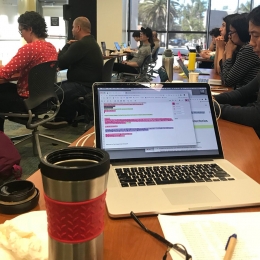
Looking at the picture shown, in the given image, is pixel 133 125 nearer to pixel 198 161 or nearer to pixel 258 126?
pixel 198 161

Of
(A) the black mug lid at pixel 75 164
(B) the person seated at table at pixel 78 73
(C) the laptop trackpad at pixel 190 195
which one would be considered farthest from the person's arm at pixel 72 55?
(A) the black mug lid at pixel 75 164

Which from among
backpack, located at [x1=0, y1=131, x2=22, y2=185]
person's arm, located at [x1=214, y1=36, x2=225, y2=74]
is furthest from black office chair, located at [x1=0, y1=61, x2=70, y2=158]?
person's arm, located at [x1=214, y1=36, x2=225, y2=74]

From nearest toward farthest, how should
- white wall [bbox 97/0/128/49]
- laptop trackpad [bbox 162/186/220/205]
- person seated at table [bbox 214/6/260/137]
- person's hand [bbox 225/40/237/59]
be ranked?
1. laptop trackpad [bbox 162/186/220/205]
2. person seated at table [bbox 214/6/260/137]
3. person's hand [bbox 225/40/237/59]
4. white wall [bbox 97/0/128/49]

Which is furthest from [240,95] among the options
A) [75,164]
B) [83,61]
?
[83,61]

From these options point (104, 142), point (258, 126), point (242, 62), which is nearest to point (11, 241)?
point (104, 142)

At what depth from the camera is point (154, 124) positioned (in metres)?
1.01

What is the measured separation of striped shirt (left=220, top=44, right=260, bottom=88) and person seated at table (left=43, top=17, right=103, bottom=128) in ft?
5.03

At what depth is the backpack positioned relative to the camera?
2119 mm

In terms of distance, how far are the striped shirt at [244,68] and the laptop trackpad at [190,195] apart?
1636 mm

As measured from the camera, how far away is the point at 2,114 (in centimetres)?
261

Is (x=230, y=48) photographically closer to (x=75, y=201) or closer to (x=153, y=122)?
(x=153, y=122)

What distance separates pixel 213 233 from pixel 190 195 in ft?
0.48

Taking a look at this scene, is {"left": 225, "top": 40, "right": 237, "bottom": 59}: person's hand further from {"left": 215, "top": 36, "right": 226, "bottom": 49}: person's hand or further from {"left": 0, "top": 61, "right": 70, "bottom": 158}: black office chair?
{"left": 0, "top": 61, "right": 70, "bottom": 158}: black office chair

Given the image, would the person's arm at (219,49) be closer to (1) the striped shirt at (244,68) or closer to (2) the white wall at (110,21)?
(1) the striped shirt at (244,68)
